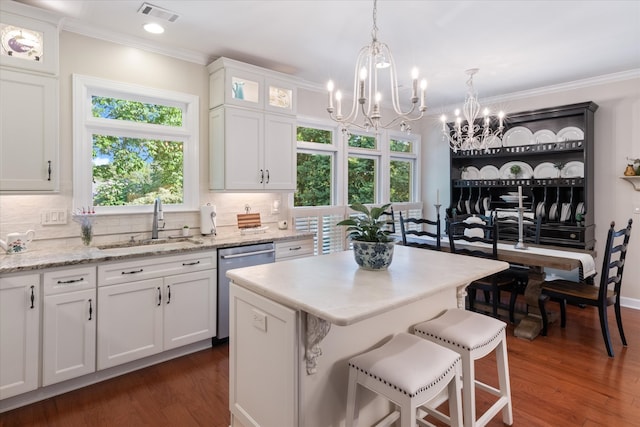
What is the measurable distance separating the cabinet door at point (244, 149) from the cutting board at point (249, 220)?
0.35 meters

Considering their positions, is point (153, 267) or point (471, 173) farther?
point (471, 173)

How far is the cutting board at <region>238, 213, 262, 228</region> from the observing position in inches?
156

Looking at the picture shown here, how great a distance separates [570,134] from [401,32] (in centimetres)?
306

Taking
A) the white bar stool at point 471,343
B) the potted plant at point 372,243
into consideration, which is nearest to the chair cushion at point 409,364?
the white bar stool at point 471,343

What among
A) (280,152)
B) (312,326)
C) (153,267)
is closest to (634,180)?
(280,152)

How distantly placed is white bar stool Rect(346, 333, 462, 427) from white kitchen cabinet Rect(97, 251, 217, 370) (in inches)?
73.4

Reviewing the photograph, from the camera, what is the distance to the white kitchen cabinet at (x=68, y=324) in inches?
96.1

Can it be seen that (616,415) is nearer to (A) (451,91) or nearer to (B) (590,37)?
(B) (590,37)

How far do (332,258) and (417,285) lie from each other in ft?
2.52

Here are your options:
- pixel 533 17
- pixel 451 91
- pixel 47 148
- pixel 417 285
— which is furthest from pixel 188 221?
pixel 451 91

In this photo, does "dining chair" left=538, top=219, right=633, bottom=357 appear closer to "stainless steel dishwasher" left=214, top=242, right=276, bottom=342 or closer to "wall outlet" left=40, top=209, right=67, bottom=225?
"stainless steel dishwasher" left=214, top=242, right=276, bottom=342

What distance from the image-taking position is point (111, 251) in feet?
9.31

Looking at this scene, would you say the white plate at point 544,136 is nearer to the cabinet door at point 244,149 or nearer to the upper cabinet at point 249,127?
the upper cabinet at point 249,127

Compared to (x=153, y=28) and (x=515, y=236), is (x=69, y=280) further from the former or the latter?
(x=515, y=236)
